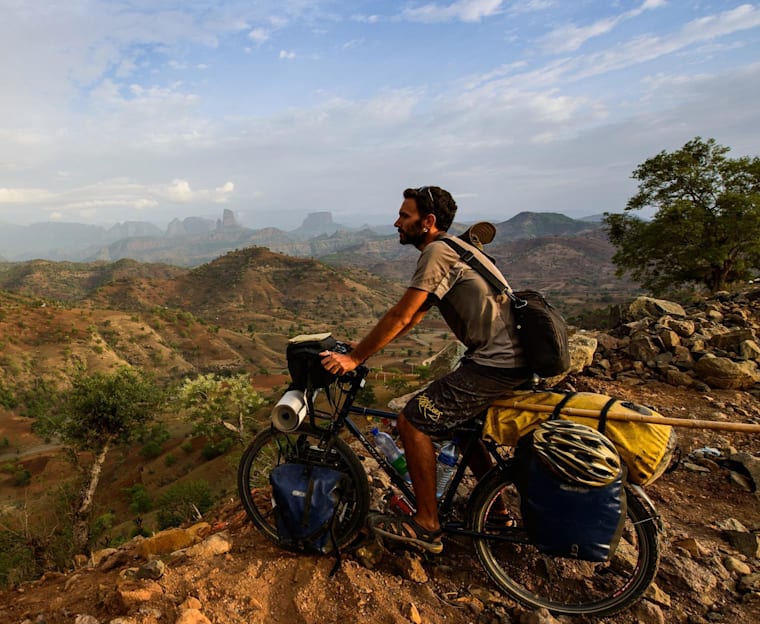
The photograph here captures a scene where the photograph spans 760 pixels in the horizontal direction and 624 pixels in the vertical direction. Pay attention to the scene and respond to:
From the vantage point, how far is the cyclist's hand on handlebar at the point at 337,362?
2.59m

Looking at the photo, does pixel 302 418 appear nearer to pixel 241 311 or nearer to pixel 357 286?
pixel 241 311

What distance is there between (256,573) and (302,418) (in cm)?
105

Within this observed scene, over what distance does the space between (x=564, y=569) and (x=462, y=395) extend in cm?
147

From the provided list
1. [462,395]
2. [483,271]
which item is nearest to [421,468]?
[462,395]

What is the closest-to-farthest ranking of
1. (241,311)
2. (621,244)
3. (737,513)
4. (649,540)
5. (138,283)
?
(649,540)
(737,513)
(621,244)
(241,311)
(138,283)

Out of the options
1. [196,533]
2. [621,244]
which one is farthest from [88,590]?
[621,244]

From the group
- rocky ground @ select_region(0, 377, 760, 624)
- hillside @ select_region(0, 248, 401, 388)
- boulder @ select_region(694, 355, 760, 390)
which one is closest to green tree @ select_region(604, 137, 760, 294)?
boulder @ select_region(694, 355, 760, 390)

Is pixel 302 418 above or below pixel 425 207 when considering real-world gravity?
below

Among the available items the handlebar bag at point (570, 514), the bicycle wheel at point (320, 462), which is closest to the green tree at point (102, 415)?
the bicycle wheel at point (320, 462)

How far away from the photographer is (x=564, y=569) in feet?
9.13

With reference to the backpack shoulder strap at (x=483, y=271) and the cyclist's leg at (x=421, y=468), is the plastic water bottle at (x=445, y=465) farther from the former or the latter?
the backpack shoulder strap at (x=483, y=271)

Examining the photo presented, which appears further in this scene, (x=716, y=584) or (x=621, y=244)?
(x=621, y=244)

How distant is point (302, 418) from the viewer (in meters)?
2.82

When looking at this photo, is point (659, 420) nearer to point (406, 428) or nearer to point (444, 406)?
point (444, 406)
